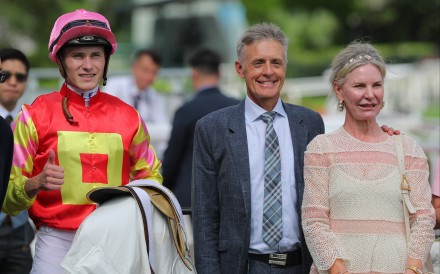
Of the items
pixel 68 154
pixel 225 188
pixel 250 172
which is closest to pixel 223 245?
pixel 225 188

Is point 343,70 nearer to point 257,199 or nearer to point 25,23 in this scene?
point 257,199

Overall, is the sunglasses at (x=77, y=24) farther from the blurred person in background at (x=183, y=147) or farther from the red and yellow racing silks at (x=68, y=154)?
the blurred person in background at (x=183, y=147)

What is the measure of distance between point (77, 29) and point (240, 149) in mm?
992

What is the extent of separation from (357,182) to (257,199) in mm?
524

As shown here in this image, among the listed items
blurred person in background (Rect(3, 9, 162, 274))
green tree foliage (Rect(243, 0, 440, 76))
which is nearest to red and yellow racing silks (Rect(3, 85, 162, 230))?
blurred person in background (Rect(3, 9, 162, 274))

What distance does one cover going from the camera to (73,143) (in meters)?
4.61

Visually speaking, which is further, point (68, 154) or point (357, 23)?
point (357, 23)

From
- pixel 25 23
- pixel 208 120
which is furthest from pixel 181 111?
pixel 25 23

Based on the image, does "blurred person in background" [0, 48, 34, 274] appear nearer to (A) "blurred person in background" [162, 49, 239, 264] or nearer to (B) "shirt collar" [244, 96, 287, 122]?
(A) "blurred person in background" [162, 49, 239, 264]

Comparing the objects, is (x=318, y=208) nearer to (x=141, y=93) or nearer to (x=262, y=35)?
(x=262, y=35)

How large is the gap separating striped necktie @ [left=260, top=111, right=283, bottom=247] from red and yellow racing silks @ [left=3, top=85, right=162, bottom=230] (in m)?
0.69

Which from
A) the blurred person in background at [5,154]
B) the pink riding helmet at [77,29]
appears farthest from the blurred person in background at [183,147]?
the blurred person in background at [5,154]

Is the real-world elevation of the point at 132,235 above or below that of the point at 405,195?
below

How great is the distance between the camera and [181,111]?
7.60 metres
